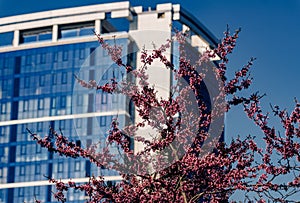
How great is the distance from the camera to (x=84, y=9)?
3501 inches

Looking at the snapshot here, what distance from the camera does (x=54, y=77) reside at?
3593 inches

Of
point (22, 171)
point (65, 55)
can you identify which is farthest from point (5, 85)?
point (22, 171)

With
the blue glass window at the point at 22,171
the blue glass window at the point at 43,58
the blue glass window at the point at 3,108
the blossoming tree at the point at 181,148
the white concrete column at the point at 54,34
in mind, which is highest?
the white concrete column at the point at 54,34

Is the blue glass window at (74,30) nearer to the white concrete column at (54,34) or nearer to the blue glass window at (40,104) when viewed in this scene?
the white concrete column at (54,34)

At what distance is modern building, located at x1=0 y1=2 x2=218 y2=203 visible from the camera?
87.0 metres

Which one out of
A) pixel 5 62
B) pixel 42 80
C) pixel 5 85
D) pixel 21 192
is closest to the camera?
pixel 21 192

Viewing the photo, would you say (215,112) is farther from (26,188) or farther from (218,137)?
(26,188)

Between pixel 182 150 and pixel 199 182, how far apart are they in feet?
1.70

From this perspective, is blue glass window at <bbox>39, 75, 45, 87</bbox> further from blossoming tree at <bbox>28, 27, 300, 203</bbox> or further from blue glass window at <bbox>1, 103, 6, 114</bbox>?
blossoming tree at <bbox>28, 27, 300, 203</bbox>

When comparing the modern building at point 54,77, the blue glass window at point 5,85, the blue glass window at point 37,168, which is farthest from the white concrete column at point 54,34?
the blue glass window at point 37,168

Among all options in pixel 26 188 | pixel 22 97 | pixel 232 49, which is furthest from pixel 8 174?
pixel 232 49

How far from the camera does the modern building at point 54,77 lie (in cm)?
8700

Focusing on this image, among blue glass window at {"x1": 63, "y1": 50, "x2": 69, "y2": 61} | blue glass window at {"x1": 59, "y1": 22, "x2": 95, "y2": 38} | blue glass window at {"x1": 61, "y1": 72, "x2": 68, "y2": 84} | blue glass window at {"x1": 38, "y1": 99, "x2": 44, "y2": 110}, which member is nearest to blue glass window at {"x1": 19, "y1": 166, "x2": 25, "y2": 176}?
blue glass window at {"x1": 38, "y1": 99, "x2": 44, "y2": 110}

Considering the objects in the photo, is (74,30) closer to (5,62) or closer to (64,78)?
(64,78)
